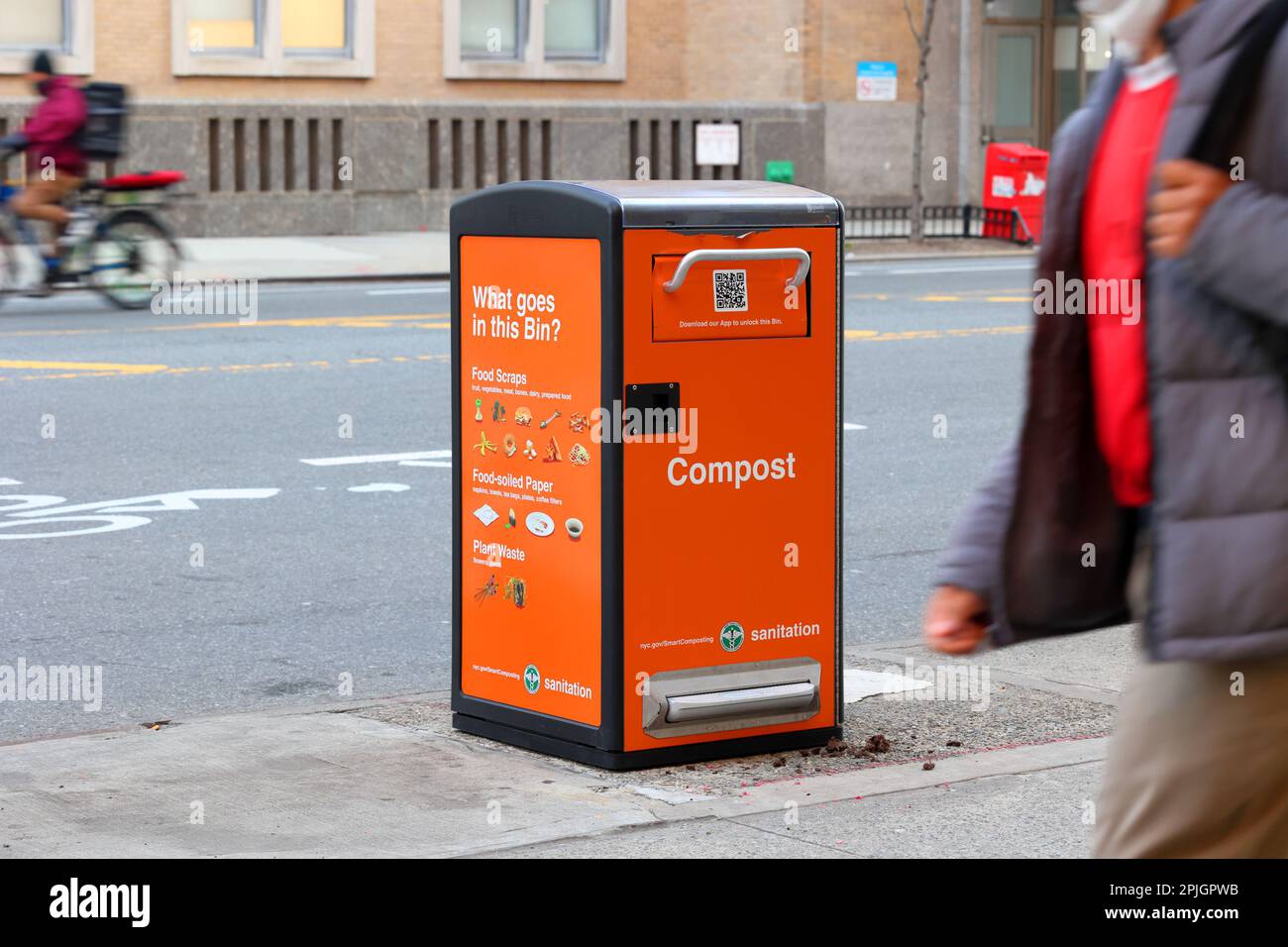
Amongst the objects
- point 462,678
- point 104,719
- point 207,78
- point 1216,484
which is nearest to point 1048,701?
point 462,678

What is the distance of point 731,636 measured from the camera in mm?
5762

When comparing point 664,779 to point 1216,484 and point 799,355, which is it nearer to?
point 799,355

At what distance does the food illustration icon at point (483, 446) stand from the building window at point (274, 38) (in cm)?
2375

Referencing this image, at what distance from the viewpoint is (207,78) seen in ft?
94.3

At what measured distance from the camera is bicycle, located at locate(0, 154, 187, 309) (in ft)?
59.7

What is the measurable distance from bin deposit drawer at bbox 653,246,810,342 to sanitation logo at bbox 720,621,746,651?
0.80m

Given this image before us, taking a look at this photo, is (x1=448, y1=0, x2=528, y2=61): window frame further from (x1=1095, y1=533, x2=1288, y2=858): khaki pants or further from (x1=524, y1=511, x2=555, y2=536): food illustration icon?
(x1=1095, y1=533, x2=1288, y2=858): khaki pants

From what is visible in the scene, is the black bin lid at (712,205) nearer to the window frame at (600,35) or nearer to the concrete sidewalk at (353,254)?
the concrete sidewalk at (353,254)

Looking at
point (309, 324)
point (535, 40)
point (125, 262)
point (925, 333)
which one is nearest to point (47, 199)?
Result: point (125, 262)

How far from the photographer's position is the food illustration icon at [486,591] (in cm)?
596

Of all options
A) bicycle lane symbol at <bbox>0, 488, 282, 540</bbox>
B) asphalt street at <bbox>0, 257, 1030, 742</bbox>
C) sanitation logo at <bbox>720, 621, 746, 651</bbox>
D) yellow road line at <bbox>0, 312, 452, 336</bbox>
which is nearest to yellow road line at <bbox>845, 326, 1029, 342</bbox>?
asphalt street at <bbox>0, 257, 1030, 742</bbox>

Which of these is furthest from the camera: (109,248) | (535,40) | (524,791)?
(535,40)

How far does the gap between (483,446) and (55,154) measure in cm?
1342

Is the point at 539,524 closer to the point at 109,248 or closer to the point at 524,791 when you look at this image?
the point at 524,791
